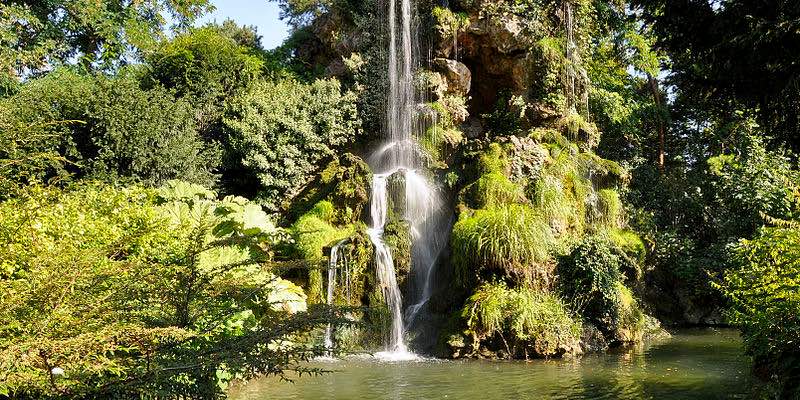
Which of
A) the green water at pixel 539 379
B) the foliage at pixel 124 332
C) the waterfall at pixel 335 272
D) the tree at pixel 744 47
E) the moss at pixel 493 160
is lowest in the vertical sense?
the green water at pixel 539 379

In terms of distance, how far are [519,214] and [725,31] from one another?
6.40 metres

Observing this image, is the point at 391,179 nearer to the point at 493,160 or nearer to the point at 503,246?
the point at 493,160

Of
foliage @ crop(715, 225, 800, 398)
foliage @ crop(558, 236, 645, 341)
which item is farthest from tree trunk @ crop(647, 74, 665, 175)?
foliage @ crop(715, 225, 800, 398)

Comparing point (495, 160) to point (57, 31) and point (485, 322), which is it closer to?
point (485, 322)

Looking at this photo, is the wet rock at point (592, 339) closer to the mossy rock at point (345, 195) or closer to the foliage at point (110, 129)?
the mossy rock at point (345, 195)

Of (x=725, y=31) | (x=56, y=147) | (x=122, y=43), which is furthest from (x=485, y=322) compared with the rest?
(x=122, y=43)

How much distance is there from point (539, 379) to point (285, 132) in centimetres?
978

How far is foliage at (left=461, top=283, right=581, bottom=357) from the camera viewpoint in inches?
397

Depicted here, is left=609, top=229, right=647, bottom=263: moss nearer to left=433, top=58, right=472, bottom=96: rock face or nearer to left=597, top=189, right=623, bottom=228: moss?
left=597, top=189, right=623, bottom=228: moss

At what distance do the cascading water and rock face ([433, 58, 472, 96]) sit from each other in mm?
912

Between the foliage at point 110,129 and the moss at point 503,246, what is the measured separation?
22.7ft

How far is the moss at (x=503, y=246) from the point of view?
36.2 ft

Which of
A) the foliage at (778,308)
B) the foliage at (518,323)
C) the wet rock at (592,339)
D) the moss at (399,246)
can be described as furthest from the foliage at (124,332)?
the wet rock at (592,339)

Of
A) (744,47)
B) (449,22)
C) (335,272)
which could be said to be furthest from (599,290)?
(449,22)
